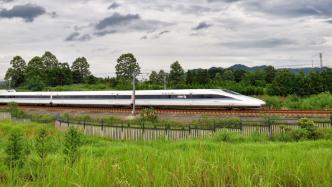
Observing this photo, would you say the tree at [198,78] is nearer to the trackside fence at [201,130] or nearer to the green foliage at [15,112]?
the green foliage at [15,112]

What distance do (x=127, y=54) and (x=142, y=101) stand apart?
5639 cm

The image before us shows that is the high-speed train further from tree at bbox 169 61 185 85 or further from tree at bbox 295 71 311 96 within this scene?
tree at bbox 169 61 185 85

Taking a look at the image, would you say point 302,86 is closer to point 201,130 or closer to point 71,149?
point 201,130

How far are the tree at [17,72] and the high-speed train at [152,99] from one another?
55.9 metres

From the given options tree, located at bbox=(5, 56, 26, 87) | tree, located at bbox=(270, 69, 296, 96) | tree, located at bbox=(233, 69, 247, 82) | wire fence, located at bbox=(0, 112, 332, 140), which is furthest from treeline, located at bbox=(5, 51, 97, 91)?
wire fence, located at bbox=(0, 112, 332, 140)

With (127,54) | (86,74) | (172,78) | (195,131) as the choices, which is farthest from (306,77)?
(86,74)

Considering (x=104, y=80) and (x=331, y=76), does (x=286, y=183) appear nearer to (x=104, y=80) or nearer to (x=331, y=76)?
(x=331, y=76)

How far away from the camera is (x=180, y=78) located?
8625cm

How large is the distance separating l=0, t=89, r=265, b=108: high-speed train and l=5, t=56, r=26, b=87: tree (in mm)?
55903

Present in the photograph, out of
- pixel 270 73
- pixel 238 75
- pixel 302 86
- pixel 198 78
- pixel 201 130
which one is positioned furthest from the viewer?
pixel 238 75

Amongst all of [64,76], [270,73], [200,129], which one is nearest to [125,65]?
[64,76]

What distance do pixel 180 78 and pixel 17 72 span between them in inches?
2214

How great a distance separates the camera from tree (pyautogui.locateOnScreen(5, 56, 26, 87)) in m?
117

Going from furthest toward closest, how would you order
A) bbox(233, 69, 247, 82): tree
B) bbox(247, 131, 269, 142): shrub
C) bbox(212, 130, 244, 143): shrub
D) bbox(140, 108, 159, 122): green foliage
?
bbox(233, 69, 247, 82): tree < bbox(140, 108, 159, 122): green foliage < bbox(247, 131, 269, 142): shrub < bbox(212, 130, 244, 143): shrub
